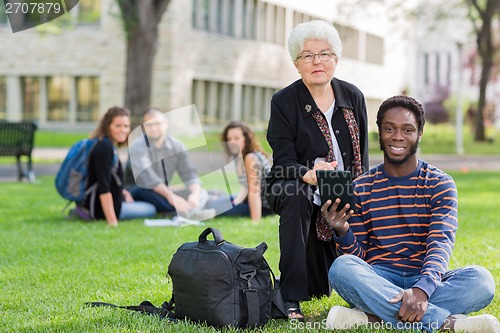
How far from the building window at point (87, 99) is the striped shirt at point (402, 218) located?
99.0 feet

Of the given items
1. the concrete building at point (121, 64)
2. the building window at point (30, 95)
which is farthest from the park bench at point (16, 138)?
the building window at point (30, 95)

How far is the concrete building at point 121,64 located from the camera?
32812 mm

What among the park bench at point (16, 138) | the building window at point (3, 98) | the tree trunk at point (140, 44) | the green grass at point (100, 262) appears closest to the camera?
the green grass at point (100, 262)

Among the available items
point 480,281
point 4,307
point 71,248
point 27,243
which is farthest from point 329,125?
point 27,243

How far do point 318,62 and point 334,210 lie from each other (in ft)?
3.18

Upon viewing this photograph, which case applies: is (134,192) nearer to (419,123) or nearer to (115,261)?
(115,261)

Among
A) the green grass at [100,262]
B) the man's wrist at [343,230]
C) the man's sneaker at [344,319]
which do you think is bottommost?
the green grass at [100,262]

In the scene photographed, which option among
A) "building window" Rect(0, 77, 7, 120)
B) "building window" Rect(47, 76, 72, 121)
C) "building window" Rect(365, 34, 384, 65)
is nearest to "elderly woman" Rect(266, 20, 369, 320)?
"building window" Rect(47, 76, 72, 121)

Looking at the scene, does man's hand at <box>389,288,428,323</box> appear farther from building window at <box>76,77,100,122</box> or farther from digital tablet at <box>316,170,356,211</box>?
building window at <box>76,77,100,122</box>

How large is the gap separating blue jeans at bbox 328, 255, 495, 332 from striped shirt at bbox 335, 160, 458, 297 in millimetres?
134

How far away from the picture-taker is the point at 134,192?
33.6 ft

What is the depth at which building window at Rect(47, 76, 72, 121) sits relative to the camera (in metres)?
34.9

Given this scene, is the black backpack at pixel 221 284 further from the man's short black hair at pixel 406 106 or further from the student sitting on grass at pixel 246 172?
the student sitting on grass at pixel 246 172

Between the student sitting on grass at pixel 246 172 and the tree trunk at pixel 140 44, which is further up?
the tree trunk at pixel 140 44
